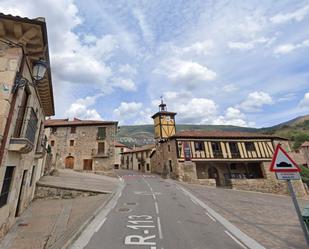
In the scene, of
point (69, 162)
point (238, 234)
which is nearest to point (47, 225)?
point (238, 234)

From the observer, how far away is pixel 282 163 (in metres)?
4.11

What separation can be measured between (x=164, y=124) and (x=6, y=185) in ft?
88.7

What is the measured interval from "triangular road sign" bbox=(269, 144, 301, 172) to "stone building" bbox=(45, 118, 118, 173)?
2316 cm

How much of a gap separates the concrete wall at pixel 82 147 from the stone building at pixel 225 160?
29.1ft

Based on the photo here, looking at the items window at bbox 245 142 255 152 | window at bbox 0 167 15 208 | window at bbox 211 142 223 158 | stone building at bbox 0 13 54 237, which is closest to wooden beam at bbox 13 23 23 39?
stone building at bbox 0 13 54 237

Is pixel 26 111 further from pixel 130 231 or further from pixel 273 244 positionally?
pixel 273 244

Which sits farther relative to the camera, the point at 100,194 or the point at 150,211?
Answer: the point at 100,194

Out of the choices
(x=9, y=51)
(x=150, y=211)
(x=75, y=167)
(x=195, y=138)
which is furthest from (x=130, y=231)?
(x=75, y=167)

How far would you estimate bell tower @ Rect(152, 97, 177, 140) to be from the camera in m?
31.3

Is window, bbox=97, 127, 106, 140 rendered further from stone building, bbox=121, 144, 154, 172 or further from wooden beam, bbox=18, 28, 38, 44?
wooden beam, bbox=18, 28, 38, 44

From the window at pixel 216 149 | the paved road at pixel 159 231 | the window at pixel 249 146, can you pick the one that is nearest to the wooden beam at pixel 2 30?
the paved road at pixel 159 231

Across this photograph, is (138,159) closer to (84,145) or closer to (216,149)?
(84,145)

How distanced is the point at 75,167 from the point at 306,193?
109ft

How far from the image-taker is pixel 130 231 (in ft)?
20.8
